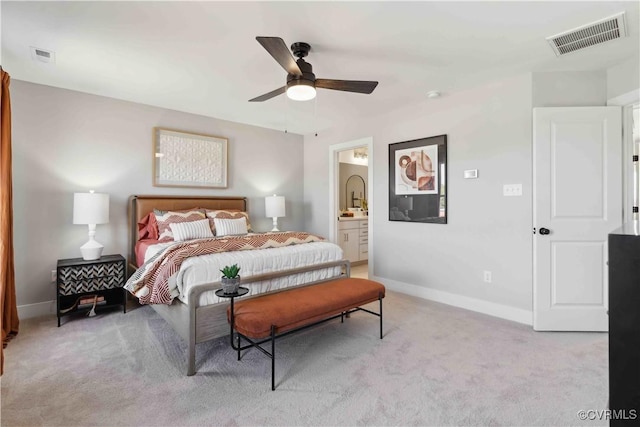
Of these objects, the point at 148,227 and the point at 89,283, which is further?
the point at 148,227

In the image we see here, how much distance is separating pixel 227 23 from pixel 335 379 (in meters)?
2.56

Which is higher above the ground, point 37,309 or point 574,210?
point 574,210

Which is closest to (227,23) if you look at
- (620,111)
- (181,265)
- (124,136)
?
(181,265)

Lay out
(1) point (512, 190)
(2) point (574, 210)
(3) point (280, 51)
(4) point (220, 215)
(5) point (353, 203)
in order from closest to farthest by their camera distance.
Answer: (3) point (280, 51)
(2) point (574, 210)
(1) point (512, 190)
(4) point (220, 215)
(5) point (353, 203)

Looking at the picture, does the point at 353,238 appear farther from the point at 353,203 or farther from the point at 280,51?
the point at 280,51

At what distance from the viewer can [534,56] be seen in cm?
273

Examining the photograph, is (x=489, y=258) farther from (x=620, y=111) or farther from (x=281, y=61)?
(x=281, y=61)

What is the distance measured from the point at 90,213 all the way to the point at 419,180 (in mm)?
3700

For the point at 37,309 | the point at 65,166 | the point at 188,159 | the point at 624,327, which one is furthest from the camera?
the point at 188,159

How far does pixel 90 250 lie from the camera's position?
10.8 ft

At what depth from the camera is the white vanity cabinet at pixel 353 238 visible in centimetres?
555

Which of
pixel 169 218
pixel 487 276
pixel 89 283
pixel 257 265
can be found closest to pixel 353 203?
pixel 487 276

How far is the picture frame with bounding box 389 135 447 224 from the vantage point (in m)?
3.78

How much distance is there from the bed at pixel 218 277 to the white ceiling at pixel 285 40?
5.48 feet
